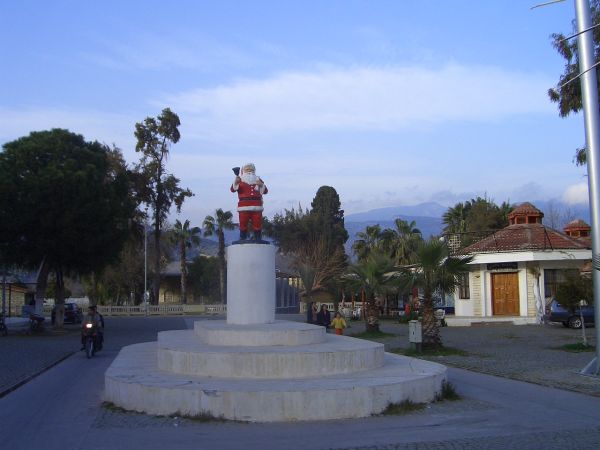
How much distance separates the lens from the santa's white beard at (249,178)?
15.5m

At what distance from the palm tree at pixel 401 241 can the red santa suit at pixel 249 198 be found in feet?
106

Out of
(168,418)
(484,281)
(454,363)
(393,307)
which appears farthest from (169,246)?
(168,418)

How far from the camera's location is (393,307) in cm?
4988

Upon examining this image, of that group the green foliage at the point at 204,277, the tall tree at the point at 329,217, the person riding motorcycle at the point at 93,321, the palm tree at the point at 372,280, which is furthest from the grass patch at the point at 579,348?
the green foliage at the point at 204,277

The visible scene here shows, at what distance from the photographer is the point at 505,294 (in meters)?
36.6

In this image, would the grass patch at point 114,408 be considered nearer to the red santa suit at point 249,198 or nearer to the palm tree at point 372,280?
the red santa suit at point 249,198

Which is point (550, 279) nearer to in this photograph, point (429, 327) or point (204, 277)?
point (429, 327)

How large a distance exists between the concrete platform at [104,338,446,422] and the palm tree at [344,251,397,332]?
16313 mm

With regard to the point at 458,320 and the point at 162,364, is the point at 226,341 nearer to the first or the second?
the point at 162,364

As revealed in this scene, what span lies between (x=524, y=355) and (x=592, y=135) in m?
7.53

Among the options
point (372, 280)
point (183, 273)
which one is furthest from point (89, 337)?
point (183, 273)

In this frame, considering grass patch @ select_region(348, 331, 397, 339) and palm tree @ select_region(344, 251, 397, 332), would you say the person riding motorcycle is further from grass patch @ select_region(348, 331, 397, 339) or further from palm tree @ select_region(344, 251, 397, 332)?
palm tree @ select_region(344, 251, 397, 332)

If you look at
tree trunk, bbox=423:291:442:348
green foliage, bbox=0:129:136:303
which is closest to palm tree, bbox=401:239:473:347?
tree trunk, bbox=423:291:442:348

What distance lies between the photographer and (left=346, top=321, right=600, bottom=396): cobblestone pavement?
13.9m
